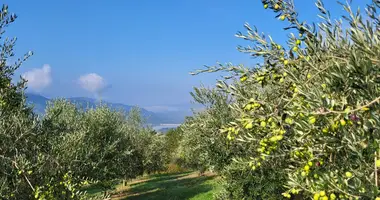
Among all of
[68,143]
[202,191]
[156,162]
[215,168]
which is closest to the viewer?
[68,143]

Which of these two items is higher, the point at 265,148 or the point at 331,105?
the point at 331,105

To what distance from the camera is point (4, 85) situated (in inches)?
400

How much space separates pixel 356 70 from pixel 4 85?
1005 cm

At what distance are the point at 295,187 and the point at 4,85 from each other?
919cm

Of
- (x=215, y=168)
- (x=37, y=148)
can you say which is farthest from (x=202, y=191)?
(x=37, y=148)

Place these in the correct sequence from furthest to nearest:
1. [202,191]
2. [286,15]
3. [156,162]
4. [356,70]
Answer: [156,162] → [202,191] → [286,15] → [356,70]

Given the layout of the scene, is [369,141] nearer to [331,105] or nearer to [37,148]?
[331,105]

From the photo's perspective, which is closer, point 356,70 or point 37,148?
point 356,70

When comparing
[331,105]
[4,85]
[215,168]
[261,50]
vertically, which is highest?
[4,85]

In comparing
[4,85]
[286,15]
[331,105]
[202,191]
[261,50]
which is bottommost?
[202,191]

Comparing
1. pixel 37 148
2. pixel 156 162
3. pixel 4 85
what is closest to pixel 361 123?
pixel 37 148

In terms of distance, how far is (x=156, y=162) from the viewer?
4834 cm

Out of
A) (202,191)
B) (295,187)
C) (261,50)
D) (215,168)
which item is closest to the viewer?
(295,187)

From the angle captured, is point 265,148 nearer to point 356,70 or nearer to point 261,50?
point 261,50
